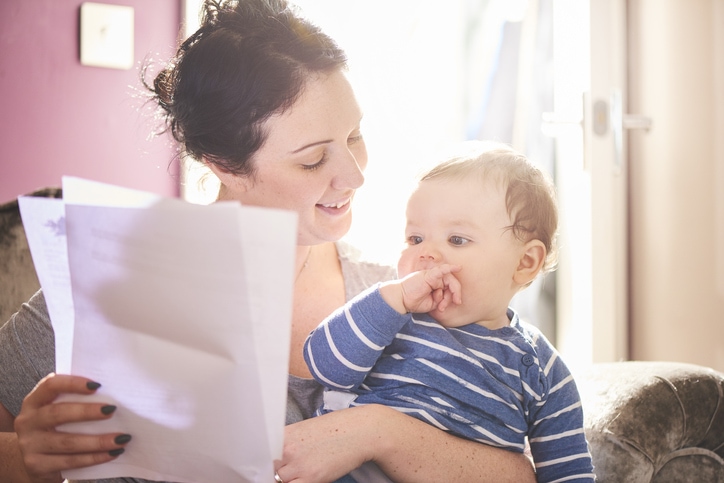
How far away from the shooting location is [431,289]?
1.01 metres

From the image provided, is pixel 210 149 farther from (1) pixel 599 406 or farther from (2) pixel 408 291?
Answer: (1) pixel 599 406

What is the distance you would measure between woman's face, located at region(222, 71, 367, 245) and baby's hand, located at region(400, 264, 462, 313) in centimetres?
30

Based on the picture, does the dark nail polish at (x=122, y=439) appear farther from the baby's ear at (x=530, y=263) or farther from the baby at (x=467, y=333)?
the baby's ear at (x=530, y=263)

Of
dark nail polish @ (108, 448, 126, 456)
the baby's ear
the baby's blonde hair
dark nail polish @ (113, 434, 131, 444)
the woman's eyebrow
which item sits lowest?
dark nail polish @ (108, 448, 126, 456)

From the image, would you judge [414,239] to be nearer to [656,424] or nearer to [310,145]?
[310,145]

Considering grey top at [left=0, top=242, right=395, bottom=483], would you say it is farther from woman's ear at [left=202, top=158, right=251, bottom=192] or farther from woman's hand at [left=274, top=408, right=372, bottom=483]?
woman's ear at [left=202, top=158, right=251, bottom=192]

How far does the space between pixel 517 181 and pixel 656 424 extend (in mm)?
493

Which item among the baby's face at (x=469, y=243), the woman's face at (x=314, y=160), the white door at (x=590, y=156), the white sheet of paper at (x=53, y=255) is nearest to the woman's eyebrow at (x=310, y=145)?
the woman's face at (x=314, y=160)

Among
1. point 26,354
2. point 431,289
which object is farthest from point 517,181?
point 26,354

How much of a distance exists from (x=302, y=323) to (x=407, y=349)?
0.34 meters

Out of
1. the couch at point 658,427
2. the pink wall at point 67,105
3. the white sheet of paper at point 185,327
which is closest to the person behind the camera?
the white sheet of paper at point 185,327

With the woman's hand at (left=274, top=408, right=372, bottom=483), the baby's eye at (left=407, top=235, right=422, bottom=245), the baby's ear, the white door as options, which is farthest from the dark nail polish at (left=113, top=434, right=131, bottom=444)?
the white door

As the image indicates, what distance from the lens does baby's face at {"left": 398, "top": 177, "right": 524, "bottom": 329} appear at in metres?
1.07

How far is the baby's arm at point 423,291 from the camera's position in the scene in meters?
1.00
